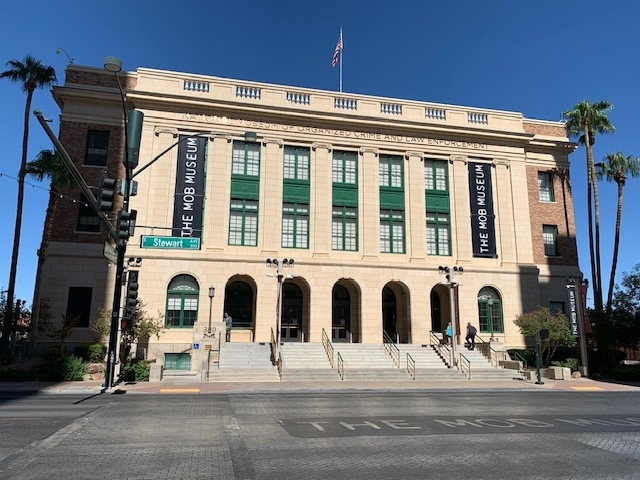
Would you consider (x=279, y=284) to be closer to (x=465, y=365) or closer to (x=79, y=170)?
(x=465, y=365)

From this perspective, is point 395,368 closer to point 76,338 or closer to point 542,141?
point 76,338

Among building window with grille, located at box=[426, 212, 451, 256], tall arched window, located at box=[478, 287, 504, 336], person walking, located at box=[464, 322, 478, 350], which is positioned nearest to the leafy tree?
→ person walking, located at box=[464, 322, 478, 350]

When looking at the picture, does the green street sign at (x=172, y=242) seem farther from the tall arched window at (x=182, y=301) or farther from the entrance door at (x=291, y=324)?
the entrance door at (x=291, y=324)

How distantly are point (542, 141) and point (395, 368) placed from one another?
2332 cm

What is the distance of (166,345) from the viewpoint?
29219mm

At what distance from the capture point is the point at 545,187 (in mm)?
38781

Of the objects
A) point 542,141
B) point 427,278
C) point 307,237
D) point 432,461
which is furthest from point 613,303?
point 432,461

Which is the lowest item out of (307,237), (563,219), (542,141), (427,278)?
(427,278)

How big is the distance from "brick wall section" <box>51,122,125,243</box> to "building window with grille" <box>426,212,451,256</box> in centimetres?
2160

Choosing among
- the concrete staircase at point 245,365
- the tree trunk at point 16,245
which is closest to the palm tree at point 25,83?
the tree trunk at point 16,245

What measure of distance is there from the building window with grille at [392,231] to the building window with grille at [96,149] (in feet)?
63.7

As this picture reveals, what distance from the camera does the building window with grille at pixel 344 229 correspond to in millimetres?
33812

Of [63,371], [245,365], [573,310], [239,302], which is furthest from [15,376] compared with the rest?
[573,310]

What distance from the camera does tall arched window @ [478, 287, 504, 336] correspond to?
34.3 meters
